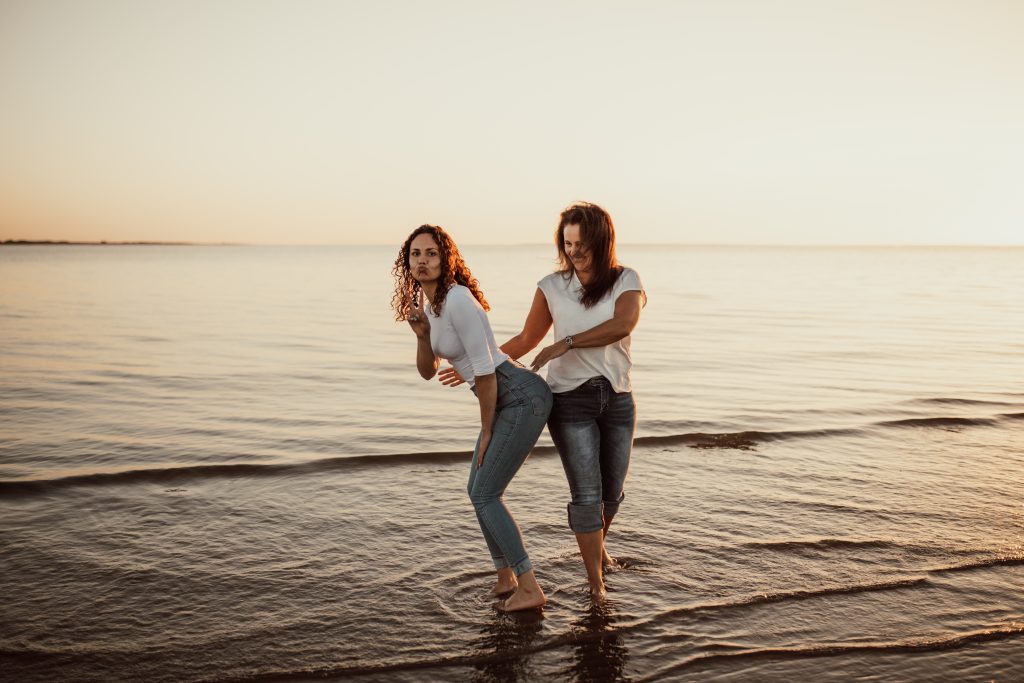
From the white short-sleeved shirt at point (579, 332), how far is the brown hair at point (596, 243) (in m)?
0.04

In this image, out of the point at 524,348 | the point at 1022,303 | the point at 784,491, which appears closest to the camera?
the point at 524,348

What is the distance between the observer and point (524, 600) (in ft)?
16.0

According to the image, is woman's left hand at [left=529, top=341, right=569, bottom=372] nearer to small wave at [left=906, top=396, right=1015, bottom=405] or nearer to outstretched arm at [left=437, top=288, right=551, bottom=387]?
outstretched arm at [left=437, top=288, right=551, bottom=387]

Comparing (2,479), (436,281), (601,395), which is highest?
(436,281)

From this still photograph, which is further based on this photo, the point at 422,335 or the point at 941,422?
the point at 941,422

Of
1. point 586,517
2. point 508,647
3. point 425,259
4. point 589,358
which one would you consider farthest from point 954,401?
point 425,259

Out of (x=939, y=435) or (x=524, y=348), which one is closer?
(x=524, y=348)

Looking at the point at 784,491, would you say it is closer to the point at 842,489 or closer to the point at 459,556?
the point at 842,489

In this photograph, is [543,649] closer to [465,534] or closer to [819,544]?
[465,534]

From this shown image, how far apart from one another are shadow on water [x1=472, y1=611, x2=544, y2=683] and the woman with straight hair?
52 cm

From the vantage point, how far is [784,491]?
7617 mm

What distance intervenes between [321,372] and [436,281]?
38.6 ft

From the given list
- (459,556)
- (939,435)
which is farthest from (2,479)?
(939,435)

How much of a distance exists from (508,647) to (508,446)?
1.10 meters
